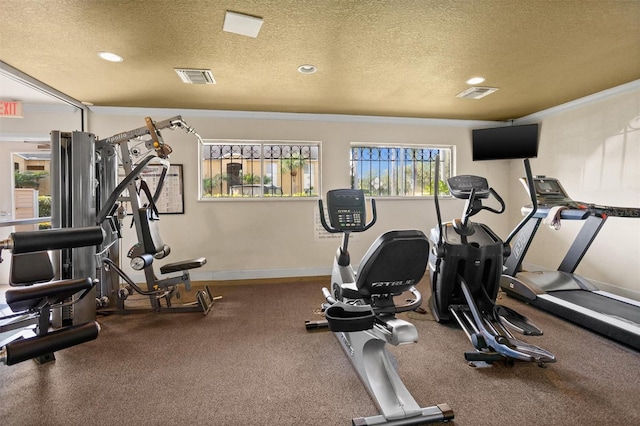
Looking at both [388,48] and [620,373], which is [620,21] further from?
[620,373]

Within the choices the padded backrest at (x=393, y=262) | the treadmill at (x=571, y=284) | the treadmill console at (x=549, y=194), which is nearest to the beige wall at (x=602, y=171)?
the treadmill at (x=571, y=284)

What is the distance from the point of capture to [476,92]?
3814 millimetres

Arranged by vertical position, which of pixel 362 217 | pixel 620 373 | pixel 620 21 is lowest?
pixel 620 373

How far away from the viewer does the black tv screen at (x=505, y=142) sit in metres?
4.91

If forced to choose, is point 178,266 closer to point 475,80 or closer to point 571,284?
point 475,80

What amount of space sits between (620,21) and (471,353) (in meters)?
2.60

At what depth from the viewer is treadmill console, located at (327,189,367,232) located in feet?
8.80

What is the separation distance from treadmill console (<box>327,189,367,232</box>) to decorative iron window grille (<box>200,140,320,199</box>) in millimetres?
2302

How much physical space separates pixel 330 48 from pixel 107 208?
2544 millimetres

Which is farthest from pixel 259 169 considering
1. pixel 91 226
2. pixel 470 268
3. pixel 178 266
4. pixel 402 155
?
pixel 470 268

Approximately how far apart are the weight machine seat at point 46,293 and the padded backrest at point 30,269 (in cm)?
78

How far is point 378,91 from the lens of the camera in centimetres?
381

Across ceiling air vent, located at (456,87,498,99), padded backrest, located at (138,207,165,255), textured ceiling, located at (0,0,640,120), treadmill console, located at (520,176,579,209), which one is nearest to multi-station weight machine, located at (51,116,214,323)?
padded backrest, located at (138,207,165,255)

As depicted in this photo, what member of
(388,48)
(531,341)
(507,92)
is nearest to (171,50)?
(388,48)
